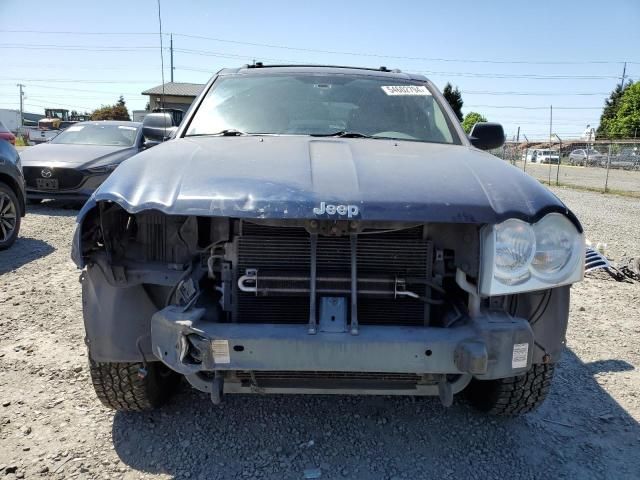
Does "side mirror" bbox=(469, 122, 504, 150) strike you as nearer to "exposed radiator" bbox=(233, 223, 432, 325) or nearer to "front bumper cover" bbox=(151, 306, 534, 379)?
"exposed radiator" bbox=(233, 223, 432, 325)

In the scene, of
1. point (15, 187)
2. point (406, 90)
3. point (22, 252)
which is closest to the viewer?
point (406, 90)

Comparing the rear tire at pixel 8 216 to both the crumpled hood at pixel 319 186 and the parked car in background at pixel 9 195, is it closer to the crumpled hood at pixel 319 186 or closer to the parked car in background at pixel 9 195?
the parked car in background at pixel 9 195

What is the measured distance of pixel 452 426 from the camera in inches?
106

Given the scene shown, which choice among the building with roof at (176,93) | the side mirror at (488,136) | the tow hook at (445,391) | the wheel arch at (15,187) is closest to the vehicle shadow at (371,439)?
the tow hook at (445,391)

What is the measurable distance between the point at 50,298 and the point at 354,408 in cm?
306

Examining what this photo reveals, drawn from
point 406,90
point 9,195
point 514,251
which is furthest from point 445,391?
point 9,195

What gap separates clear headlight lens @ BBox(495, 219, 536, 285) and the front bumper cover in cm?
20

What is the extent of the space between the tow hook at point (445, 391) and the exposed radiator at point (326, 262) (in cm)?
31

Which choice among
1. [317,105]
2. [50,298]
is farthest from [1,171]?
[317,105]

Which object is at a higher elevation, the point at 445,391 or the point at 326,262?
the point at 326,262

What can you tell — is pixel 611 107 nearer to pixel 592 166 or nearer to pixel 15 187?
pixel 592 166

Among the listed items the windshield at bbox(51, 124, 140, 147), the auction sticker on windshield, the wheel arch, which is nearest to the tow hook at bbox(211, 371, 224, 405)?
the auction sticker on windshield

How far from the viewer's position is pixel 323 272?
2.25 meters

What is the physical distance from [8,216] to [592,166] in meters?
39.4
